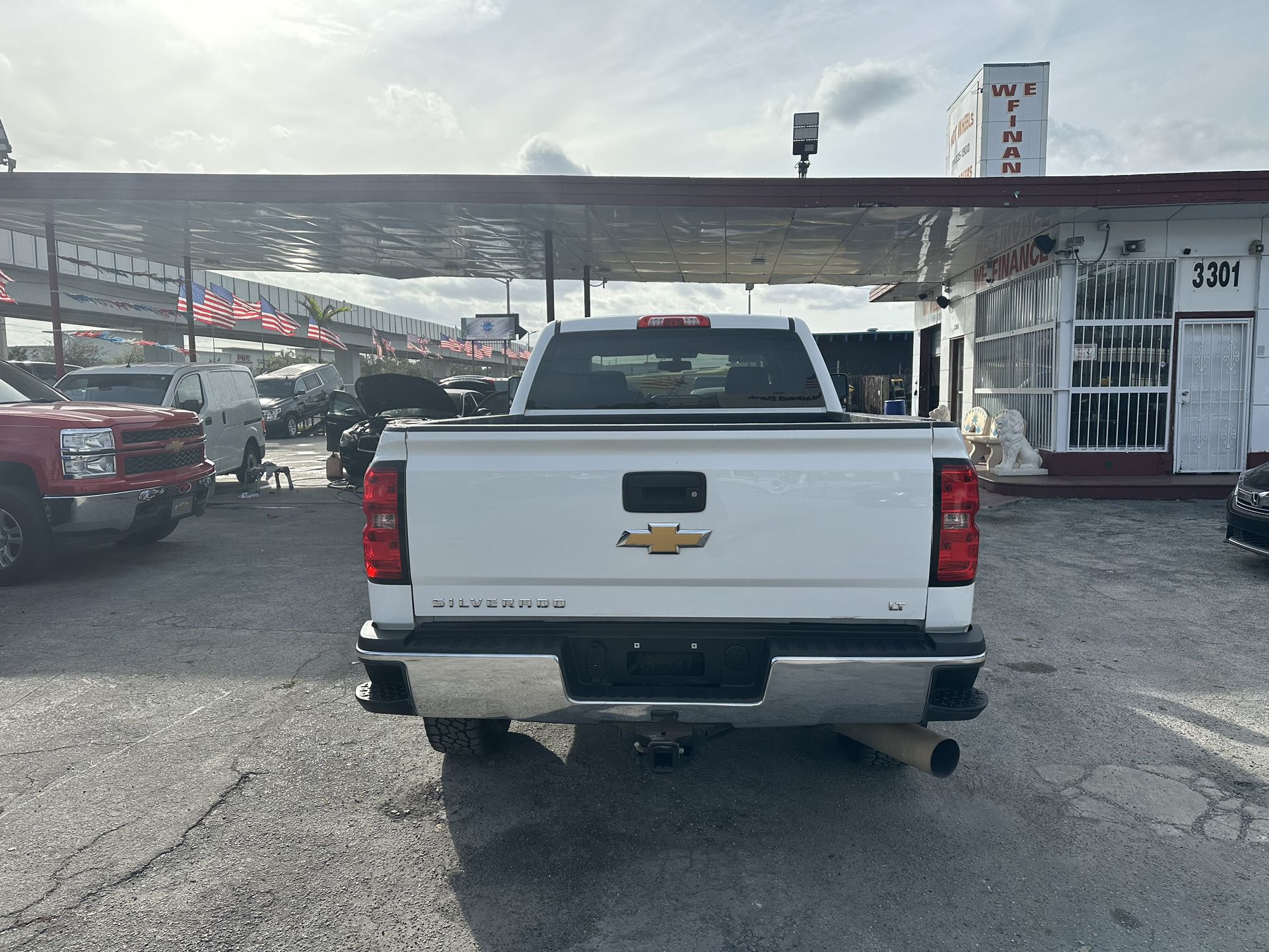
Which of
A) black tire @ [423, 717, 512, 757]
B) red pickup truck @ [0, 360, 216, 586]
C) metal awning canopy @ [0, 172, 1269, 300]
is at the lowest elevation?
black tire @ [423, 717, 512, 757]

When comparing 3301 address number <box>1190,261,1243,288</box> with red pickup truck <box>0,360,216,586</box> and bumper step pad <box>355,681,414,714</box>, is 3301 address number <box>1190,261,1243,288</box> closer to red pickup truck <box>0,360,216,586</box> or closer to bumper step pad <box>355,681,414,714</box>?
bumper step pad <box>355,681,414,714</box>

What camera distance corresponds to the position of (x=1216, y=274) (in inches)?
492

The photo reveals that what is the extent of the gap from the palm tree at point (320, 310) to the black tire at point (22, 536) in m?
50.5

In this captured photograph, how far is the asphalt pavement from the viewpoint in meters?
2.69

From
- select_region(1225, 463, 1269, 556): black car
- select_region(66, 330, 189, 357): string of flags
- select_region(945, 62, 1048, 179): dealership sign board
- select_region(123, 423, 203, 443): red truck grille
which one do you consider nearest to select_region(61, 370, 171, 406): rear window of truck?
select_region(123, 423, 203, 443): red truck grille

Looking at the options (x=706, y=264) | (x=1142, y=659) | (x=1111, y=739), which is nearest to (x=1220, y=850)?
(x=1111, y=739)

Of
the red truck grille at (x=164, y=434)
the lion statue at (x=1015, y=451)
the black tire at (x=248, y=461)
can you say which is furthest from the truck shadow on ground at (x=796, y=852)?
the black tire at (x=248, y=461)

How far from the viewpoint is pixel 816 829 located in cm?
326

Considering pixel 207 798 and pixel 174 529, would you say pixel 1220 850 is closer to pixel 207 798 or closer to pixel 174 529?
pixel 207 798

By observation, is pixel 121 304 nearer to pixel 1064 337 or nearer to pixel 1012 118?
pixel 1012 118

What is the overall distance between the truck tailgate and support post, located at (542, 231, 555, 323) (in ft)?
34.7

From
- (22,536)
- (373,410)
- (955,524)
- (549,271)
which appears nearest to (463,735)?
(955,524)

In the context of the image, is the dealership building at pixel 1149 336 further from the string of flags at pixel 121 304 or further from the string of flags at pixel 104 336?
the string of flags at pixel 104 336

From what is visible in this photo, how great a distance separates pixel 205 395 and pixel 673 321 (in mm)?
9581
